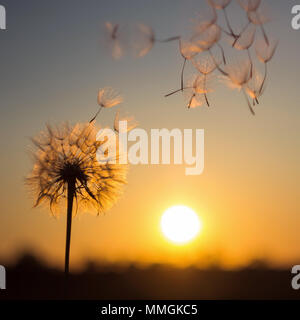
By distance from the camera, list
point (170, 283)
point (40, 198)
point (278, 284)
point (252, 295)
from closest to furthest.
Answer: point (40, 198) → point (170, 283) → point (252, 295) → point (278, 284)

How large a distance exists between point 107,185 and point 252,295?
35.4 meters

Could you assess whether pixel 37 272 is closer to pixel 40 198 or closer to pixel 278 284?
pixel 278 284

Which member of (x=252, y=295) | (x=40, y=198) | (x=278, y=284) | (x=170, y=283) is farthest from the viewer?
(x=278, y=284)

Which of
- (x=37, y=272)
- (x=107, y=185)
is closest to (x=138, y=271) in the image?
(x=37, y=272)

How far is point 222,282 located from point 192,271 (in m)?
3.82

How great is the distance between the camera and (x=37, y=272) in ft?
215

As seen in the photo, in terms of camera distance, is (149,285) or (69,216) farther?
(149,285)

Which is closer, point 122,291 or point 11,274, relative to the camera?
point 122,291

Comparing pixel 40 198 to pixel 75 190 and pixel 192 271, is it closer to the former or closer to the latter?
pixel 75 190

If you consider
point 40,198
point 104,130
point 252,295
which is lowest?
point 252,295

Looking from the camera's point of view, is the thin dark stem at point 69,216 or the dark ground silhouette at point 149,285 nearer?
the thin dark stem at point 69,216

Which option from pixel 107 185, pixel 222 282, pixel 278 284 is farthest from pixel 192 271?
pixel 107 185

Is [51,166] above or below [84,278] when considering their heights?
above

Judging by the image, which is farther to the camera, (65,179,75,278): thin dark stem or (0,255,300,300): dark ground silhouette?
(0,255,300,300): dark ground silhouette
